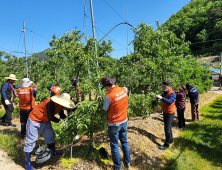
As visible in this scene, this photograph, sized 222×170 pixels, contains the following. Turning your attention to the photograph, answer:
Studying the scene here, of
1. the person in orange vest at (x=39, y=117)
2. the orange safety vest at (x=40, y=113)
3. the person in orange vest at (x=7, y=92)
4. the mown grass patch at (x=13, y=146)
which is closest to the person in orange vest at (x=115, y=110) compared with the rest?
the person in orange vest at (x=39, y=117)

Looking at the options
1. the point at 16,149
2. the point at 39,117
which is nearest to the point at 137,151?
the point at 39,117

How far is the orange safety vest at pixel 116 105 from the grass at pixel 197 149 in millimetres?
1754

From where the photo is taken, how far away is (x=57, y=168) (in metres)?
2.88

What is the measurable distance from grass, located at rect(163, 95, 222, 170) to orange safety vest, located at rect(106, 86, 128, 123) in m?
1.75

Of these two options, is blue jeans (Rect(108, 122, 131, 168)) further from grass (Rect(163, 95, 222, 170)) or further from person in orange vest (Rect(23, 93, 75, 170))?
grass (Rect(163, 95, 222, 170))

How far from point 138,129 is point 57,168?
279cm

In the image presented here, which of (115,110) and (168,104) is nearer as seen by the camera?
(115,110)

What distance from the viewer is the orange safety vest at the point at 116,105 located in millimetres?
2596

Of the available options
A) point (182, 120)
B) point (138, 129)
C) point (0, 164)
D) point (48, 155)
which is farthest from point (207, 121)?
point (0, 164)

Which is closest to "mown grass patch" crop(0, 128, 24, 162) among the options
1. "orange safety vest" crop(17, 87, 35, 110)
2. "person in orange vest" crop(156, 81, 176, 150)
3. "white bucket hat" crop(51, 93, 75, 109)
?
"orange safety vest" crop(17, 87, 35, 110)

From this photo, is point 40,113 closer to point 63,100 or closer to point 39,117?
point 39,117

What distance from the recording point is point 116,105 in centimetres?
262

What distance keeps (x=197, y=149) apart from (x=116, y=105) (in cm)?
301

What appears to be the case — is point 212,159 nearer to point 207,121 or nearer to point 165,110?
point 165,110
